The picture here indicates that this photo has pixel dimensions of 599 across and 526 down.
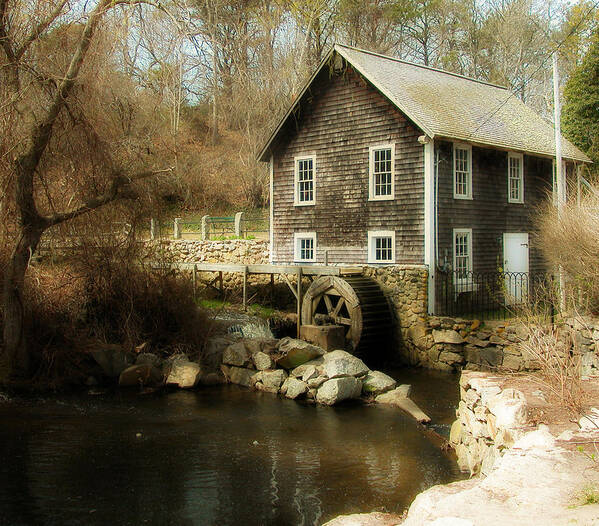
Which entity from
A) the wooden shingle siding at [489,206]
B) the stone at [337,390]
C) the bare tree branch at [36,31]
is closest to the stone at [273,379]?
the stone at [337,390]

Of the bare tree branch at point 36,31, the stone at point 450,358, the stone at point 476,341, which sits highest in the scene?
the bare tree branch at point 36,31

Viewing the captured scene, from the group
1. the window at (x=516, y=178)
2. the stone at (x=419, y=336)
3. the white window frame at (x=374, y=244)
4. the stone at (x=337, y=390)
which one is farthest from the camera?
the window at (x=516, y=178)

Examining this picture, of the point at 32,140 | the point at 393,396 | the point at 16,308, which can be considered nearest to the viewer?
the point at 32,140

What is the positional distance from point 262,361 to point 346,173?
7008 millimetres

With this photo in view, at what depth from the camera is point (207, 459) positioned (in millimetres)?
8562

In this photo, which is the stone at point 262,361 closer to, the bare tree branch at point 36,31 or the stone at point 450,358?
the stone at point 450,358

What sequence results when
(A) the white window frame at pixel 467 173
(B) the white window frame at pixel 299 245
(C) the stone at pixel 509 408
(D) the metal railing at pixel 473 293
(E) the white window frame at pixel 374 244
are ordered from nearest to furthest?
(C) the stone at pixel 509 408 < (D) the metal railing at pixel 473 293 < (A) the white window frame at pixel 467 173 < (E) the white window frame at pixel 374 244 < (B) the white window frame at pixel 299 245

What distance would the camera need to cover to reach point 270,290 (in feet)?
66.2

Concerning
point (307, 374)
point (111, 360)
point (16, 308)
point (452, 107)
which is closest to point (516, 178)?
point (452, 107)

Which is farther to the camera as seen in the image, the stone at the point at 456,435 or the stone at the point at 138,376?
the stone at the point at 138,376

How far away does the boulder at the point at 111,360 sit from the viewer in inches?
527

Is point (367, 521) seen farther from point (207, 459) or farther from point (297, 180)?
point (297, 180)

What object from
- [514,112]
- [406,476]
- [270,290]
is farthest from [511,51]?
[406,476]

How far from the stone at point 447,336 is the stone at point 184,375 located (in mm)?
5885
